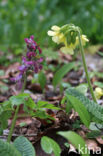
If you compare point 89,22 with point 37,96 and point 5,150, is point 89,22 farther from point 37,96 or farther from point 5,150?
point 5,150

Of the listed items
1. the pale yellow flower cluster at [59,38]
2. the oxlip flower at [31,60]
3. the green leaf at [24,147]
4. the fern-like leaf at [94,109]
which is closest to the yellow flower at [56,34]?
the pale yellow flower cluster at [59,38]

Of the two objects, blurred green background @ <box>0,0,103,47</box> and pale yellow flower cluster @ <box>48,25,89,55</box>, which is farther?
blurred green background @ <box>0,0,103,47</box>

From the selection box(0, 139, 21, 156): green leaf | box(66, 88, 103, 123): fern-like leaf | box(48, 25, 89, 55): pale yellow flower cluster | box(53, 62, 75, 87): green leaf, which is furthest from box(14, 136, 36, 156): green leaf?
box(53, 62, 75, 87): green leaf

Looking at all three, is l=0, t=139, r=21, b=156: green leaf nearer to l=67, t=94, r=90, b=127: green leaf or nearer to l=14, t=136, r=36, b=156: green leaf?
l=14, t=136, r=36, b=156: green leaf

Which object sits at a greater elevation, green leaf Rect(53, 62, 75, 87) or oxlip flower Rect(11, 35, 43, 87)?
green leaf Rect(53, 62, 75, 87)

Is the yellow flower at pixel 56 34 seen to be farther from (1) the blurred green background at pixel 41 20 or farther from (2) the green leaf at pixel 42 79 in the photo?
(1) the blurred green background at pixel 41 20

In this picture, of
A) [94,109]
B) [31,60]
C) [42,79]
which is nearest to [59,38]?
[31,60]
